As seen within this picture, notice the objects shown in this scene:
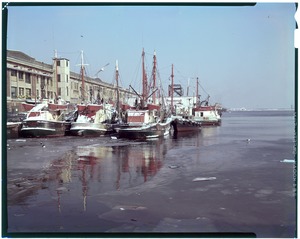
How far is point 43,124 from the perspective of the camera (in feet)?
47.9

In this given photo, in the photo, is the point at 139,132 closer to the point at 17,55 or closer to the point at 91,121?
the point at 91,121

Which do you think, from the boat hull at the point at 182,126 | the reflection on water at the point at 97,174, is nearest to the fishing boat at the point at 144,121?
the boat hull at the point at 182,126

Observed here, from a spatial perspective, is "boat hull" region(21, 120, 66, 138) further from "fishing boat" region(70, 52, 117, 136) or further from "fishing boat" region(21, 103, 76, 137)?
"fishing boat" region(70, 52, 117, 136)

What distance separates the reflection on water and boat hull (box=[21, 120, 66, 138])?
21.5 feet

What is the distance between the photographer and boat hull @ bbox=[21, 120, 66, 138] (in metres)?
14.1

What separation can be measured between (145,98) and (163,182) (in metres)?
9.99

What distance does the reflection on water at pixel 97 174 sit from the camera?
183 inches

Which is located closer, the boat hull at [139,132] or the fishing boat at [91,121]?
the boat hull at [139,132]

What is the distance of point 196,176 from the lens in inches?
222

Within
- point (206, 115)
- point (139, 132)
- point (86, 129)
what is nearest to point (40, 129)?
point (86, 129)

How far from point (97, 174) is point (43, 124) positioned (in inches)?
379

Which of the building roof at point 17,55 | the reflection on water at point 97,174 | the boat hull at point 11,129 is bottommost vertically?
the reflection on water at point 97,174

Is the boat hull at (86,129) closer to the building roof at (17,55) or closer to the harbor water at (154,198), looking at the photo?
the harbor water at (154,198)

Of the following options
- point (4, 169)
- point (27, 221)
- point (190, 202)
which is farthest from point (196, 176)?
point (4, 169)
